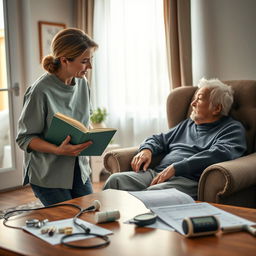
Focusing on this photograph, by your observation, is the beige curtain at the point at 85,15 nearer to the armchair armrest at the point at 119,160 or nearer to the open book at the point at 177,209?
the armchair armrest at the point at 119,160

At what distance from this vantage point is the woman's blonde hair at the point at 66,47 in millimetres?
2223

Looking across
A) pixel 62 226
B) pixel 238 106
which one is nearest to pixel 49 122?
pixel 62 226

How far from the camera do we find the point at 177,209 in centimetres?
173

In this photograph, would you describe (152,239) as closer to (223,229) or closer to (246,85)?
(223,229)

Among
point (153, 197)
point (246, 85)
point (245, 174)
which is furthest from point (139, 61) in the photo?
point (153, 197)

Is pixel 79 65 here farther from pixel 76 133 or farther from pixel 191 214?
pixel 191 214

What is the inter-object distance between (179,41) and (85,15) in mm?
1295

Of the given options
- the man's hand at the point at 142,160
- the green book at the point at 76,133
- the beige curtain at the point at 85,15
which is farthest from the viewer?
the beige curtain at the point at 85,15

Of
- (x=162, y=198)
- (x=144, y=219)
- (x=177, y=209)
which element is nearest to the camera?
(x=144, y=219)

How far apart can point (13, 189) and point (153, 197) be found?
9.18 feet

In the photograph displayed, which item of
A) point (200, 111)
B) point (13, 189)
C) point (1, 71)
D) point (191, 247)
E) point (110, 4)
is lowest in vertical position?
point (13, 189)

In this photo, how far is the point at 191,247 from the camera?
1.41m

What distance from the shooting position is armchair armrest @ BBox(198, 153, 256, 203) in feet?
7.48

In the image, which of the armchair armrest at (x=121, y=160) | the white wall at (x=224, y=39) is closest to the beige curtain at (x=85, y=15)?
the white wall at (x=224, y=39)
